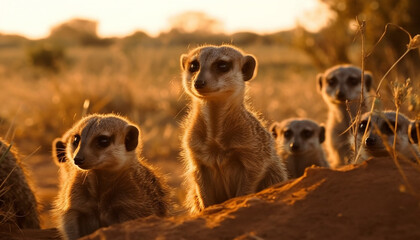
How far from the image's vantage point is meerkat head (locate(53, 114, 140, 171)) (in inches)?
131

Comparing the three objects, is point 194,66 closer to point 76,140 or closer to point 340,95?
point 76,140

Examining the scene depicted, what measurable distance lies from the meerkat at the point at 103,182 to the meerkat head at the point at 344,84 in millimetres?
2543

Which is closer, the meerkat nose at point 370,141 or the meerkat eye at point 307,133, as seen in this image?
the meerkat nose at point 370,141

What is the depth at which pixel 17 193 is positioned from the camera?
398cm

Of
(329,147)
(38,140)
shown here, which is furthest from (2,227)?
(38,140)

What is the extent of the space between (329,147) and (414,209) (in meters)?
3.54

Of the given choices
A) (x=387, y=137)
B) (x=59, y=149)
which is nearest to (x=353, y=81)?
(x=387, y=137)

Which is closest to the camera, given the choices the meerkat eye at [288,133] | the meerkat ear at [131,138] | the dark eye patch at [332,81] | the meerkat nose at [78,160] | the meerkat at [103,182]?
the meerkat nose at [78,160]

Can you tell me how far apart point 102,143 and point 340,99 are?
9.18ft

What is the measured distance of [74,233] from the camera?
3.30 m

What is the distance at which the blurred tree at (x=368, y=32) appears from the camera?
9203 millimetres

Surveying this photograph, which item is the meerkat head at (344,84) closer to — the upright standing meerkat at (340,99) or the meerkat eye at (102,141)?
the upright standing meerkat at (340,99)

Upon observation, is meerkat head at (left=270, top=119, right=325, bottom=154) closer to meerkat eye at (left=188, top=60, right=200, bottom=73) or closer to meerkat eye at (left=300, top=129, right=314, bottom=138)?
meerkat eye at (left=300, top=129, right=314, bottom=138)

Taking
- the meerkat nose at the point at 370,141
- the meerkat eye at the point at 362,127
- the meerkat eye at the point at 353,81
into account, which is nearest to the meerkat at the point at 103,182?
the meerkat nose at the point at 370,141
